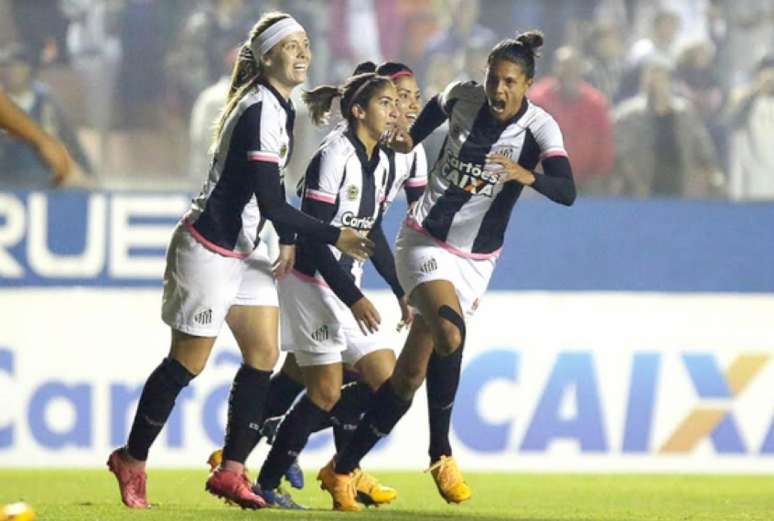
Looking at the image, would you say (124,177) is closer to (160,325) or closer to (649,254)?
(160,325)

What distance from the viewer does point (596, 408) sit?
1229 cm

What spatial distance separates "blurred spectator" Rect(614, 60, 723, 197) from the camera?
41.2 ft

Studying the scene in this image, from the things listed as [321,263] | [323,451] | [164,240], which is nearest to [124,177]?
[164,240]

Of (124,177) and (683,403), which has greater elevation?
(124,177)

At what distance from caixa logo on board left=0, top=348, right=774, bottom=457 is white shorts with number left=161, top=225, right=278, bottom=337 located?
13.4 ft

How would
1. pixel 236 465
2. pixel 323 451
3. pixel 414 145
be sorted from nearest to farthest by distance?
pixel 236 465, pixel 414 145, pixel 323 451

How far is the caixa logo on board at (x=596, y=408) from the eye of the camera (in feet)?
40.2

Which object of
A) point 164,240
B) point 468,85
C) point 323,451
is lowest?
point 323,451

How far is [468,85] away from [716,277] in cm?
417

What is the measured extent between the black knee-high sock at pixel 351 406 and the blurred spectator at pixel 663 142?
4.09 m

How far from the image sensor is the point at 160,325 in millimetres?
12305

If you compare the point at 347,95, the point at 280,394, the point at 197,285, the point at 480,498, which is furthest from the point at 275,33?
the point at 480,498

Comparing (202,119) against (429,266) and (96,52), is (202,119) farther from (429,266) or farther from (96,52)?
(429,266)

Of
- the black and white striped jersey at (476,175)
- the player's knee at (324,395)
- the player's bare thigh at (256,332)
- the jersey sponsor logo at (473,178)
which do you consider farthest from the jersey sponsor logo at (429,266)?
the player's bare thigh at (256,332)
